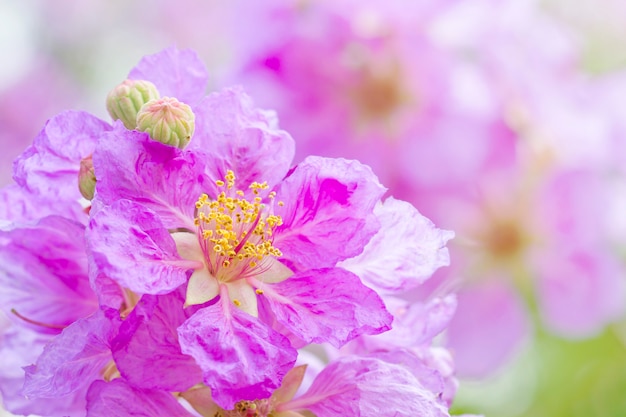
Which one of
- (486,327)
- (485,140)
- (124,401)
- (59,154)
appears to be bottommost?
(124,401)

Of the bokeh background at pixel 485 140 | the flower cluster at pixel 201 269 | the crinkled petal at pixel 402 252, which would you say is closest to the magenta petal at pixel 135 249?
the flower cluster at pixel 201 269

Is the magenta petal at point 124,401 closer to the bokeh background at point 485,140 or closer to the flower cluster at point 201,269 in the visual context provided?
the flower cluster at point 201,269

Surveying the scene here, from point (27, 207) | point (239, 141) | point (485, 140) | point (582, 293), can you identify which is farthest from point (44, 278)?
point (582, 293)

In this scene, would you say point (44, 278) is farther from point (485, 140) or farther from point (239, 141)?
point (485, 140)

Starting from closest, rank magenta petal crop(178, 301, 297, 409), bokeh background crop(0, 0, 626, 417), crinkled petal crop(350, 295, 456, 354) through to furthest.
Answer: magenta petal crop(178, 301, 297, 409) < crinkled petal crop(350, 295, 456, 354) < bokeh background crop(0, 0, 626, 417)

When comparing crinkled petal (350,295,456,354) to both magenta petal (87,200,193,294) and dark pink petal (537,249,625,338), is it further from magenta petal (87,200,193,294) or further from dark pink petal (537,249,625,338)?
dark pink petal (537,249,625,338)

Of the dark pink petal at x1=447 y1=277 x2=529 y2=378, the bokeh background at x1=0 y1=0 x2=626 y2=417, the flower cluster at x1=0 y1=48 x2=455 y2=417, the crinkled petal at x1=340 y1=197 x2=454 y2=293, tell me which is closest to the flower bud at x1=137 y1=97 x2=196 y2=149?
the flower cluster at x1=0 y1=48 x2=455 y2=417

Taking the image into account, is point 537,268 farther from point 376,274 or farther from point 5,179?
point 5,179

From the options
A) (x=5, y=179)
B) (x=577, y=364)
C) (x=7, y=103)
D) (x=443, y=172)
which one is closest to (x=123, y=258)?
(x=443, y=172)
